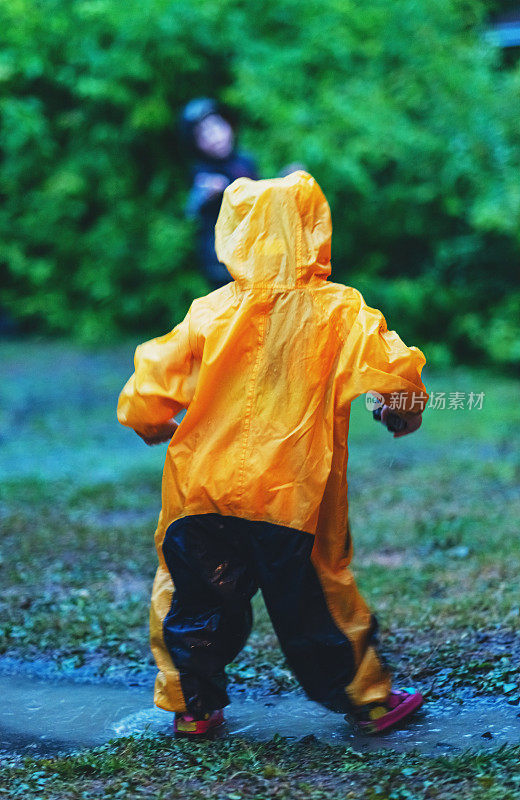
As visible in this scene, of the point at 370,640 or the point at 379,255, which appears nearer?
the point at 370,640

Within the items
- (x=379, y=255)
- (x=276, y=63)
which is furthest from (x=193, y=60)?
(x=379, y=255)

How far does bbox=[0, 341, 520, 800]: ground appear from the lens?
100 inches

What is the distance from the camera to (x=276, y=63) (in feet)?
29.9

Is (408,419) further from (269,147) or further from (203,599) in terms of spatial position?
(269,147)

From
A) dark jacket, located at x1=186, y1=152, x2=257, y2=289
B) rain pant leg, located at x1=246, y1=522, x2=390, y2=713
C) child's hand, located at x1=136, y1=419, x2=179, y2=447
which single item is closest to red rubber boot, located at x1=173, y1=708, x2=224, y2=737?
rain pant leg, located at x1=246, y1=522, x2=390, y2=713

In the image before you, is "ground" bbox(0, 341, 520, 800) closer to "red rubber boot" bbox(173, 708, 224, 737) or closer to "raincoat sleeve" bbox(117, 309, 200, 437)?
"red rubber boot" bbox(173, 708, 224, 737)

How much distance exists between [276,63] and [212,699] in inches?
294

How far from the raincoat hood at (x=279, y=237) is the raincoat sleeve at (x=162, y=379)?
24 centimetres

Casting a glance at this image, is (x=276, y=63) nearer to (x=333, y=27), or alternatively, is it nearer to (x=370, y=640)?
(x=333, y=27)

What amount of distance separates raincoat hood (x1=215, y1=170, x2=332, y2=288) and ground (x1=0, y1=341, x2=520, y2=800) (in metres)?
1.31

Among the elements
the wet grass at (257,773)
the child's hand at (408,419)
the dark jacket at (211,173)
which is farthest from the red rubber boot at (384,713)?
the dark jacket at (211,173)

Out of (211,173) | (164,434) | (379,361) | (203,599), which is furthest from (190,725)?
(211,173)

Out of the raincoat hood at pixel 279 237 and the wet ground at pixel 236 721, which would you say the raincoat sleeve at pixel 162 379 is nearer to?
the raincoat hood at pixel 279 237

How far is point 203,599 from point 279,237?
3.37ft
